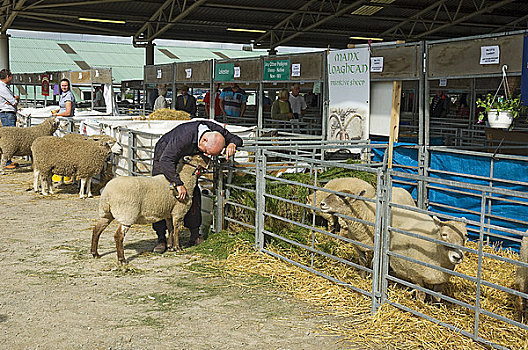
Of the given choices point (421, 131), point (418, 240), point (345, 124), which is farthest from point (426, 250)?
point (345, 124)

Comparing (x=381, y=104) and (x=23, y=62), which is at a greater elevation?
(x=23, y=62)

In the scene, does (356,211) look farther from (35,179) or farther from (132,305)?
(35,179)

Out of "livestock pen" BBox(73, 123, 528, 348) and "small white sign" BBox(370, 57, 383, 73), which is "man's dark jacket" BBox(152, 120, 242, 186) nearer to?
"livestock pen" BBox(73, 123, 528, 348)

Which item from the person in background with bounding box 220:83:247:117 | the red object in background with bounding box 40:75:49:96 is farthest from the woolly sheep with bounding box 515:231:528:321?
the red object in background with bounding box 40:75:49:96

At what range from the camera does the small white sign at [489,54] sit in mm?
6855

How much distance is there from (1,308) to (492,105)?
5639 millimetres

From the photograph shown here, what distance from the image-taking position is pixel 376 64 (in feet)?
28.0

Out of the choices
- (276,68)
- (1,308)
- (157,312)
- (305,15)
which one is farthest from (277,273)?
(305,15)

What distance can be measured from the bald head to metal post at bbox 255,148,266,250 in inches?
17.3

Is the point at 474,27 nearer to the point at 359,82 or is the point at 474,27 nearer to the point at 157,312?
the point at 359,82

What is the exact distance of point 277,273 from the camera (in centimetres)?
591

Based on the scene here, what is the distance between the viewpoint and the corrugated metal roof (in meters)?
35.3

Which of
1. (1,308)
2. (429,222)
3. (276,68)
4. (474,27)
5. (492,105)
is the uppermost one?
(474,27)

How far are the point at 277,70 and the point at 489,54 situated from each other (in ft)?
15.5
